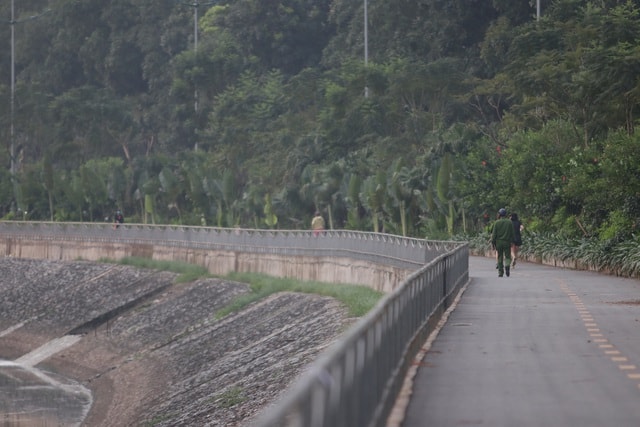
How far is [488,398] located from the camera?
15828mm

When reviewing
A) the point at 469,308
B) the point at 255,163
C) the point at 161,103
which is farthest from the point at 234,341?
the point at 161,103

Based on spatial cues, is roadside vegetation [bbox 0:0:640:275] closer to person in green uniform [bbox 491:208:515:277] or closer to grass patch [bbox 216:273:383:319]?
person in green uniform [bbox 491:208:515:277]

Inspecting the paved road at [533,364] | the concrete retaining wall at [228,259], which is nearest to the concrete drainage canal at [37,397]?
the concrete retaining wall at [228,259]

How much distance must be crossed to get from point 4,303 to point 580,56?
3344 centimetres

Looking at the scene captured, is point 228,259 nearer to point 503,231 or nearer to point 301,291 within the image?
point 301,291

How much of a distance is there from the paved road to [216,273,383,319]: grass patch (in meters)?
9.70

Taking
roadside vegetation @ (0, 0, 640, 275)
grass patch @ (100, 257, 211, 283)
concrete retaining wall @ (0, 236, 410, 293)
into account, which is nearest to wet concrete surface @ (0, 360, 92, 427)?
concrete retaining wall @ (0, 236, 410, 293)

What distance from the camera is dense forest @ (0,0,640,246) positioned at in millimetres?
53844

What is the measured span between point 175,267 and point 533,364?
166 ft

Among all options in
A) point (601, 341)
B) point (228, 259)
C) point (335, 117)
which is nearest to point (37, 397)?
point (228, 259)

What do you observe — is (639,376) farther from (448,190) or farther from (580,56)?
(448,190)

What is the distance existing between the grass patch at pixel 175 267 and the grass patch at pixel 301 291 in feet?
9.08

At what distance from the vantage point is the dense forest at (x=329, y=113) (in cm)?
5384

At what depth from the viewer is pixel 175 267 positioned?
226ft
